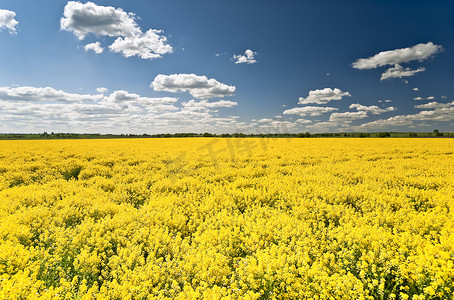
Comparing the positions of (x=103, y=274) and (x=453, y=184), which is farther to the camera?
(x=453, y=184)

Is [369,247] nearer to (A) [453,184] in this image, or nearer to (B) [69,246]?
(B) [69,246]

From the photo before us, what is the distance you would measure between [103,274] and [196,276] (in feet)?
6.15

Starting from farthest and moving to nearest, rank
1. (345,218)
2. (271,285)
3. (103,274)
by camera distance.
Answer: (345,218) < (103,274) < (271,285)

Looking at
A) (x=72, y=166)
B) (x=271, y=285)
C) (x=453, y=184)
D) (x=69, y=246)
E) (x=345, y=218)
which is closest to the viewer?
(x=271, y=285)

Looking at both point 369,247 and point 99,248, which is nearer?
point 369,247

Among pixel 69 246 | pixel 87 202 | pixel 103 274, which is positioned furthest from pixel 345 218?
pixel 87 202

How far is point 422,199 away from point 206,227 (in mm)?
7826

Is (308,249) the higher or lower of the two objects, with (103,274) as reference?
higher

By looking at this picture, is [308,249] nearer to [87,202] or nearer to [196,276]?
[196,276]

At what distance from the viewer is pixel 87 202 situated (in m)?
7.93

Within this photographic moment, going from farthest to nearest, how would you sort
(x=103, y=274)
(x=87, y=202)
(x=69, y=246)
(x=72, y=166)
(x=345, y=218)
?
1. (x=72, y=166)
2. (x=87, y=202)
3. (x=345, y=218)
4. (x=69, y=246)
5. (x=103, y=274)

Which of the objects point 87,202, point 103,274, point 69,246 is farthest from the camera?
point 87,202

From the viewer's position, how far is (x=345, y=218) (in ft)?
20.5

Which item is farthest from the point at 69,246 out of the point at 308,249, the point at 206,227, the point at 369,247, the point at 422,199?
the point at 422,199
